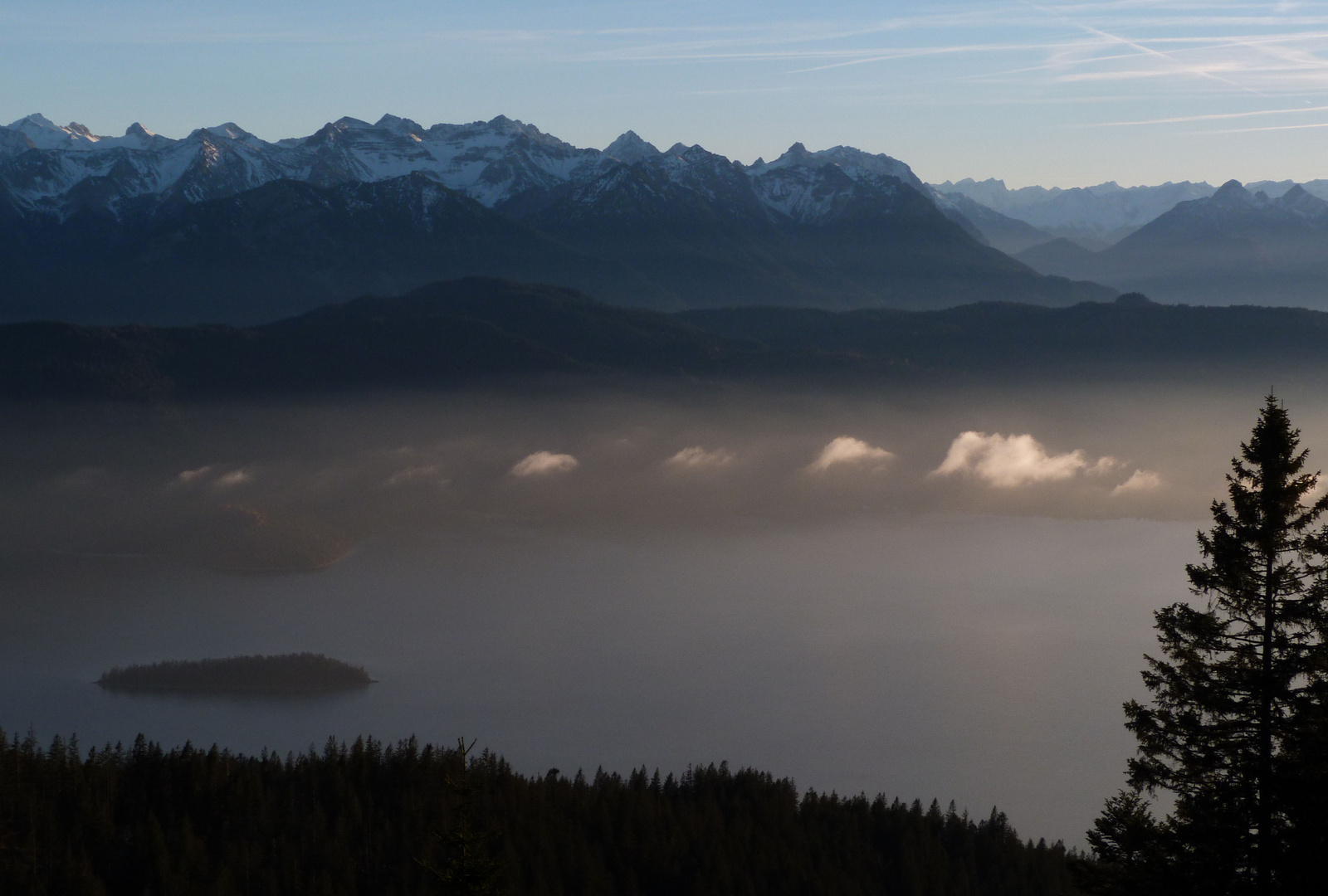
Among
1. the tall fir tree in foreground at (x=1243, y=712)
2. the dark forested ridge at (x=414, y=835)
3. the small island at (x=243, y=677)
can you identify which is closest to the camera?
the tall fir tree in foreground at (x=1243, y=712)

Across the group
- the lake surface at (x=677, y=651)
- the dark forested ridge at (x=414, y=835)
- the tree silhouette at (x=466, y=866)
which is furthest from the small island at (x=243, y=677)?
the tree silhouette at (x=466, y=866)

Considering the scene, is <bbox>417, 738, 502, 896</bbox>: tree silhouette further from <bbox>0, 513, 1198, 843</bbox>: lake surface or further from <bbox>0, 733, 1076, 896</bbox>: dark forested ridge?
<bbox>0, 513, 1198, 843</bbox>: lake surface

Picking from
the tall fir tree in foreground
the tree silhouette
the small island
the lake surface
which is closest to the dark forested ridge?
the lake surface

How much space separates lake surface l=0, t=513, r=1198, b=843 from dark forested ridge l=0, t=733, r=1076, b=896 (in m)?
18.9

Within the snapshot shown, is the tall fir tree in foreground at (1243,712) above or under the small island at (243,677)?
under

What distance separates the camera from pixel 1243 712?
14109mm

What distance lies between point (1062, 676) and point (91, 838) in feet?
274

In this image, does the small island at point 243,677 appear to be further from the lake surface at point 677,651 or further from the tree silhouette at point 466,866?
the tree silhouette at point 466,866

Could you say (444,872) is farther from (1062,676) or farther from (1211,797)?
(1062,676)

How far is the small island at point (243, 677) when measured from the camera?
109812 millimetres

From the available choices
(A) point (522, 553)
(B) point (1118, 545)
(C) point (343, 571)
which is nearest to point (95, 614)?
(C) point (343, 571)

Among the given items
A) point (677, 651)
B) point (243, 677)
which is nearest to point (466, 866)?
point (243, 677)

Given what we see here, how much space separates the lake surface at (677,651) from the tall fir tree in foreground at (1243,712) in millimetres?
56936

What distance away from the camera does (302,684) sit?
111250 millimetres
